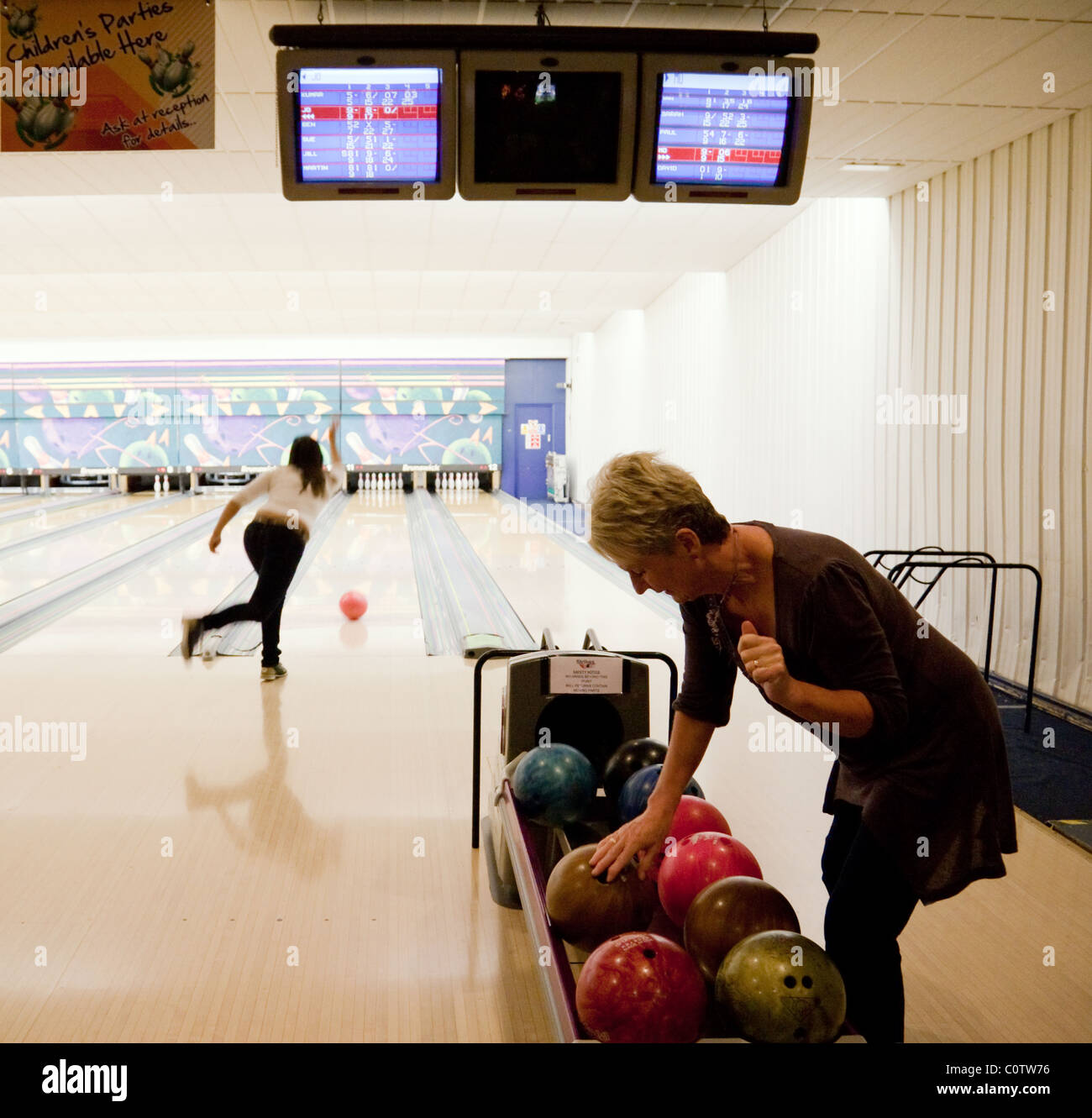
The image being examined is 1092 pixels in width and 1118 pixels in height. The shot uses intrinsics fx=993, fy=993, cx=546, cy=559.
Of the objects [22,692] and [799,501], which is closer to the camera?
[22,692]

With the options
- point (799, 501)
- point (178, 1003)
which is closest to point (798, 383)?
point (799, 501)

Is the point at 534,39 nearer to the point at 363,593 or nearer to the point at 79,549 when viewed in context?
the point at 363,593

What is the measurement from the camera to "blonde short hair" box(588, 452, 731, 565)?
1.42 metres

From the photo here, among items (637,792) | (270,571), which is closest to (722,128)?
(637,792)

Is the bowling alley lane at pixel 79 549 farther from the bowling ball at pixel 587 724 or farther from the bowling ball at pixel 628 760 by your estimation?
the bowling ball at pixel 628 760

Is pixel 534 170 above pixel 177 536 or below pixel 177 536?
above

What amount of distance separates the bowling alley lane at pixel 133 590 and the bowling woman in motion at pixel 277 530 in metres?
0.85

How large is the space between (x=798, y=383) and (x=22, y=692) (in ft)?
16.1

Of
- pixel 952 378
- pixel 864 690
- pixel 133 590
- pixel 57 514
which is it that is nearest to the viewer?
pixel 864 690

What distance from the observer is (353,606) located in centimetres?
607

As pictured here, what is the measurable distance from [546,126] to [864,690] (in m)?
2.31

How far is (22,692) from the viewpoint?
14.1 ft
